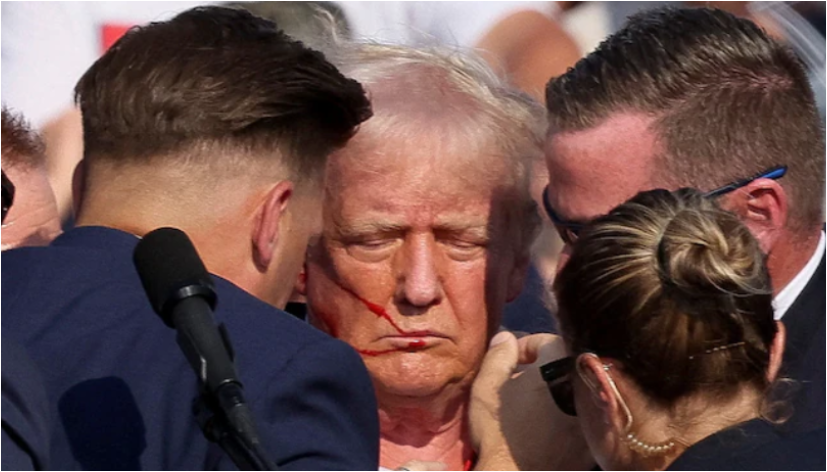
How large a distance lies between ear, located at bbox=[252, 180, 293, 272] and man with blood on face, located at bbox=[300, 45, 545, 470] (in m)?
0.45

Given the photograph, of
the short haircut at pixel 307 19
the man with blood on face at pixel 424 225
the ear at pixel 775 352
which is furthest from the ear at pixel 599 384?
the short haircut at pixel 307 19

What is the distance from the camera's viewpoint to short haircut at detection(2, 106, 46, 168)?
286 centimetres

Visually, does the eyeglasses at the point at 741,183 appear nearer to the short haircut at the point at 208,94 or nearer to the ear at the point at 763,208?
the ear at the point at 763,208

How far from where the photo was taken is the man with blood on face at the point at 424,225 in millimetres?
2576

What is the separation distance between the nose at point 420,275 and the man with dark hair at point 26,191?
85 centimetres

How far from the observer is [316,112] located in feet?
7.14

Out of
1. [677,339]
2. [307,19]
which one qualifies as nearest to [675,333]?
[677,339]

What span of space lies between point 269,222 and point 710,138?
88 centimetres

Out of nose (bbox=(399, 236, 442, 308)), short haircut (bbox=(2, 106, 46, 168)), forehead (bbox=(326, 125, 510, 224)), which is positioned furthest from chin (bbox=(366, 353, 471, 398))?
short haircut (bbox=(2, 106, 46, 168))

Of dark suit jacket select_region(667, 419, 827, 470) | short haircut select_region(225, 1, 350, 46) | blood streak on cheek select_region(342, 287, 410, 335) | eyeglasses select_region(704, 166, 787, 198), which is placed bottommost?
blood streak on cheek select_region(342, 287, 410, 335)

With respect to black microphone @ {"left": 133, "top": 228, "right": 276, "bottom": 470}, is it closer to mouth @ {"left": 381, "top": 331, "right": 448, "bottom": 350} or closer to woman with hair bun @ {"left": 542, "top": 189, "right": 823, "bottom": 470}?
woman with hair bun @ {"left": 542, "top": 189, "right": 823, "bottom": 470}

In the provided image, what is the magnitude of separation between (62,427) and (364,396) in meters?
0.42

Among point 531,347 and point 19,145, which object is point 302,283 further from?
point 19,145

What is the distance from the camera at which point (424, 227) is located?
257 centimetres
